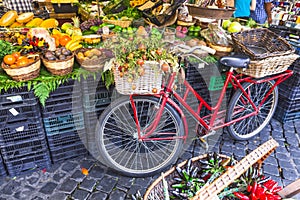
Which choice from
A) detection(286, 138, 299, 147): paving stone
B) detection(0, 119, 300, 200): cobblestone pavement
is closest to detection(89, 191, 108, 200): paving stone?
detection(0, 119, 300, 200): cobblestone pavement

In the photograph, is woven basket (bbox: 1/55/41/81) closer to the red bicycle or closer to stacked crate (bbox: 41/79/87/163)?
stacked crate (bbox: 41/79/87/163)

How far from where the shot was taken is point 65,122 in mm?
3031

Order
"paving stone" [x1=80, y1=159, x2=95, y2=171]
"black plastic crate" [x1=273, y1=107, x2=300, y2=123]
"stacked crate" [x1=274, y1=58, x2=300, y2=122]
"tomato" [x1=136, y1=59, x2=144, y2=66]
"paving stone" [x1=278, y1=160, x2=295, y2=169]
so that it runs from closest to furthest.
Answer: "tomato" [x1=136, y1=59, x2=144, y2=66]
"paving stone" [x1=80, y1=159, x2=95, y2=171]
"paving stone" [x1=278, y1=160, x2=295, y2=169]
"stacked crate" [x1=274, y1=58, x2=300, y2=122]
"black plastic crate" [x1=273, y1=107, x2=300, y2=123]

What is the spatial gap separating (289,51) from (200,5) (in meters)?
1.25

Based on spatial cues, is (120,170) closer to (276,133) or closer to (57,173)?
(57,173)

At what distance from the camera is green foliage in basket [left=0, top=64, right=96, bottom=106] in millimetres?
2574

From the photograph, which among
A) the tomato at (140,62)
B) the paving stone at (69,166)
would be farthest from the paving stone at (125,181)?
the tomato at (140,62)

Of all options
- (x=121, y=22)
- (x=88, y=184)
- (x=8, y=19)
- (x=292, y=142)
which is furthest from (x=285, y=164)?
(x=8, y=19)

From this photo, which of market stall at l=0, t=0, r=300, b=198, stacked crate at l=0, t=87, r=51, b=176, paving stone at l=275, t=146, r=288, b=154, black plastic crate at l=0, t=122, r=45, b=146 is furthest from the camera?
paving stone at l=275, t=146, r=288, b=154

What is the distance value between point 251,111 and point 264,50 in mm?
881

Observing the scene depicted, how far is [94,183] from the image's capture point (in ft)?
9.89

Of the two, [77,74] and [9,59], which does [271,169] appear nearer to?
[77,74]

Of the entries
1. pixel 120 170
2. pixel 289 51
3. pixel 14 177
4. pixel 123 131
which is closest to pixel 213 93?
pixel 289 51

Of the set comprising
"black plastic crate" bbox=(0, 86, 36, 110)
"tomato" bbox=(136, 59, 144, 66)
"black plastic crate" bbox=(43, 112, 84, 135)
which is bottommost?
"black plastic crate" bbox=(43, 112, 84, 135)
